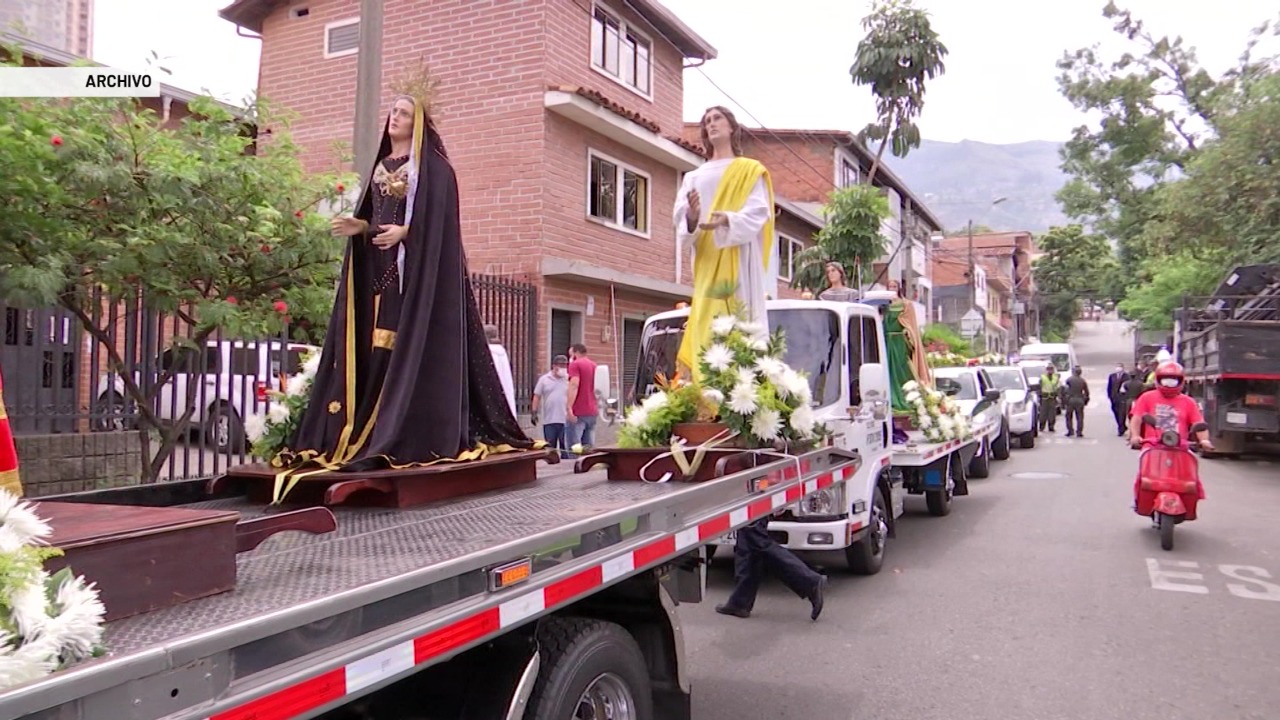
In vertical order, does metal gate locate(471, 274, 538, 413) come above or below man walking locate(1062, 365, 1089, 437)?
above

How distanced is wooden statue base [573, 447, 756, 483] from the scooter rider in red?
5.95 m

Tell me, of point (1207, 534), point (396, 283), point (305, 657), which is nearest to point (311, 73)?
point (396, 283)

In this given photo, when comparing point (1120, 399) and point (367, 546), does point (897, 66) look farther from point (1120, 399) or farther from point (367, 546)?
point (367, 546)

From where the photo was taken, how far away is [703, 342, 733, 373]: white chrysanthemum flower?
15.8ft

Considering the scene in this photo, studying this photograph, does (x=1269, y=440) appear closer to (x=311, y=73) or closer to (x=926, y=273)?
(x=311, y=73)

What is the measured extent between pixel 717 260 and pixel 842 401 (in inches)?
88.8

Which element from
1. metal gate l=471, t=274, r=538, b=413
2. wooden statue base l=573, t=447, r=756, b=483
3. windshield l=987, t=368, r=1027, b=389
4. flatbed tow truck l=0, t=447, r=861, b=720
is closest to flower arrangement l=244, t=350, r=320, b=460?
flatbed tow truck l=0, t=447, r=861, b=720

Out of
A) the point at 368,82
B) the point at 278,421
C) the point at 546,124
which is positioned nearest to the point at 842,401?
the point at 278,421

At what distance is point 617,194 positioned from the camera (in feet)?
53.3

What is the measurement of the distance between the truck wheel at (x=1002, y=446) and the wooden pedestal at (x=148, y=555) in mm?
16020

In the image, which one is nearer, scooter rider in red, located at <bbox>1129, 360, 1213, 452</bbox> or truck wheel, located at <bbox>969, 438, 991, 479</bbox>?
scooter rider in red, located at <bbox>1129, 360, 1213, 452</bbox>

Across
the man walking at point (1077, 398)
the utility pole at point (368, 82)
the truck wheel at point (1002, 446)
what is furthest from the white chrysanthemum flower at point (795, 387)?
the man walking at point (1077, 398)

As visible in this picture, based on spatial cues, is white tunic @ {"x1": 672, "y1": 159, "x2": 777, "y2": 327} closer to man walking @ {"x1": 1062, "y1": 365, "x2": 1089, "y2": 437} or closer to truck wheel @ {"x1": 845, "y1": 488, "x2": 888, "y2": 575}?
truck wheel @ {"x1": 845, "y1": 488, "x2": 888, "y2": 575}

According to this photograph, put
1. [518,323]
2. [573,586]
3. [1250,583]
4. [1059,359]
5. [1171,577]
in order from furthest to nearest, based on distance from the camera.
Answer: [1059,359], [518,323], [1171,577], [1250,583], [573,586]
